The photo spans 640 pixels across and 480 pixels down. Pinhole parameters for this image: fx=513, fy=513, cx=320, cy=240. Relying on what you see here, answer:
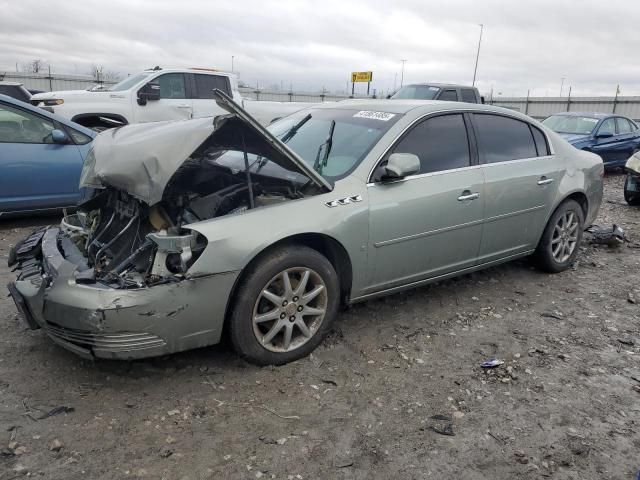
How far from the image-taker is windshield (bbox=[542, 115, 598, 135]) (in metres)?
12.1

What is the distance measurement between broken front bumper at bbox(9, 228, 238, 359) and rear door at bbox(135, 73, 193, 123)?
321 inches

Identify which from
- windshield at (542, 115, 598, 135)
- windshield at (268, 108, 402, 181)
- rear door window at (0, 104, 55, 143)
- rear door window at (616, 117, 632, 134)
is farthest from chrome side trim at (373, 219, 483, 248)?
rear door window at (616, 117, 632, 134)

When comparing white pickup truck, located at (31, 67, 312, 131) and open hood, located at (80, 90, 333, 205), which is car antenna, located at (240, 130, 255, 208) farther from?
white pickup truck, located at (31, 67, 312, 131)

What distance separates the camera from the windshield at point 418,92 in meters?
12.6

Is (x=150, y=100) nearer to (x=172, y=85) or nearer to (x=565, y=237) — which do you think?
(x=172, y=85)

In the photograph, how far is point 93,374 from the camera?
3135mm

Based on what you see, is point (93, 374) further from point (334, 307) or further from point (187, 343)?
point (334, 307)

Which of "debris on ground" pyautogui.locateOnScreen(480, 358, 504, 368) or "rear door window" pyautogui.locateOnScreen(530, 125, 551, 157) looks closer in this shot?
"debris on ground" pyautogui.locateOnScreen(480, 358, 504, 368)

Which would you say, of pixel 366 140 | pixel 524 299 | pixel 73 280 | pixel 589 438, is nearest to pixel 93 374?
pixel 73 280

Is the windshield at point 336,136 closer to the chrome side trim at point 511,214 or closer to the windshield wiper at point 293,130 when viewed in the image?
the windshield wiper at point 293,130

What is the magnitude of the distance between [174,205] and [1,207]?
3.43m

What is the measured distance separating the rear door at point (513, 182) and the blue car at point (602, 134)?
7758 mm

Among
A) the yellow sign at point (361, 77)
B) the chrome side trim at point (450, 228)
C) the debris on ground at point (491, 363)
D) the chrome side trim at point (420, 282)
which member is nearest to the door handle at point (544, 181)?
the chrome side trim at point (450, 228)

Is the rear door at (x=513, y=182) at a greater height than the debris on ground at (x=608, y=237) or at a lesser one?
greater
